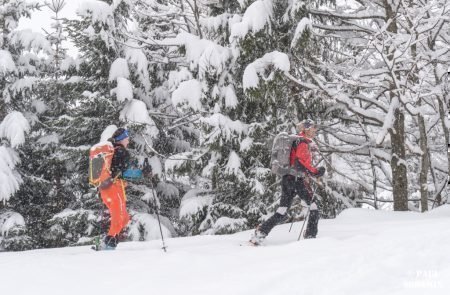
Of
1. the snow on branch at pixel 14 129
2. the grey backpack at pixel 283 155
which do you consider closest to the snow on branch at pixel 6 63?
the snow on branch at pixel 14 129

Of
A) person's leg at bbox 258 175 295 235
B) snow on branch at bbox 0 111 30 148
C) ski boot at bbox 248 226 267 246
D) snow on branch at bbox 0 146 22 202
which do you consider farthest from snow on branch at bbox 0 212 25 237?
person's leg at bbox 258 175 295 235

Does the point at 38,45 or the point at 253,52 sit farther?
the point at 38,45

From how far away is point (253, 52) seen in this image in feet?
35.3

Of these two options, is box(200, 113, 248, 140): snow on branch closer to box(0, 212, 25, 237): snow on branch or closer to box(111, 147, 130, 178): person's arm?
box(111, 147, 130, 178): person's arm

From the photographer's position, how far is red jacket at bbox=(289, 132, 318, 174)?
7316 millimetres

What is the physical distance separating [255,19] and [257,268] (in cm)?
596

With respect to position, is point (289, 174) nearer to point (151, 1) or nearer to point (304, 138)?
point (304, 138)

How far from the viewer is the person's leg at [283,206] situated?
7.39 metres

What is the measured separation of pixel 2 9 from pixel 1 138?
4519 millimetres

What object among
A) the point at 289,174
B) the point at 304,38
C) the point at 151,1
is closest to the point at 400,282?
the point at 289,174

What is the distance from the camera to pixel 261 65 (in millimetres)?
10289

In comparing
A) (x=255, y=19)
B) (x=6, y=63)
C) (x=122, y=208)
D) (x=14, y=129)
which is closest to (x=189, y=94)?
(x=255, y=19)

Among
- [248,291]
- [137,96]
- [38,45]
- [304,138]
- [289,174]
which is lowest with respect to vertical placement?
[248,291]

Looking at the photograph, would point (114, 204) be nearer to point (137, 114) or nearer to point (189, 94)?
point (189, 94)
